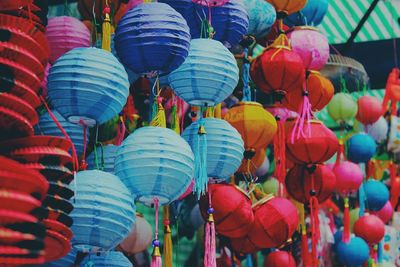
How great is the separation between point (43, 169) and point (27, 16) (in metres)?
0.64

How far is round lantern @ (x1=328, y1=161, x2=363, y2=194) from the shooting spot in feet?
13.1

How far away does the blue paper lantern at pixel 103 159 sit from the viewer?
248 cm

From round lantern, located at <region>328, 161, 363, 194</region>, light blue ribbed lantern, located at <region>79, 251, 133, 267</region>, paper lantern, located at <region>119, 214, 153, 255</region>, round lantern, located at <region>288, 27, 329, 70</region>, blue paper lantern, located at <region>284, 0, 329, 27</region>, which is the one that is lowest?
light blue ribbed lantern, located at <region>79, 251, 133, 267</region>

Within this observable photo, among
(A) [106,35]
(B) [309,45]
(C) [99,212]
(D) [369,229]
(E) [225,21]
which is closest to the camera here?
(C) [99,212]

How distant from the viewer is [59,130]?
7.73ft

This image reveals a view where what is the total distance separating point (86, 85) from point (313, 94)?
153 centimetres

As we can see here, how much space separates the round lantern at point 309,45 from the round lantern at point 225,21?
0.59 metres

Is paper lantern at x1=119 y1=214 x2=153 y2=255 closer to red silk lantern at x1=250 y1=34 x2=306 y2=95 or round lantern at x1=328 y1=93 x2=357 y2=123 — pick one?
red silk lantern at x1=250 y1=34 x2=306 y2=95

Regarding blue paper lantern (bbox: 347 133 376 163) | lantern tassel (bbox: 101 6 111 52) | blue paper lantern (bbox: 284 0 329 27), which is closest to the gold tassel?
lantern tassel (bbox: 101 6 111 52)

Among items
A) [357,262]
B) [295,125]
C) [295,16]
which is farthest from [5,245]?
[357,262]

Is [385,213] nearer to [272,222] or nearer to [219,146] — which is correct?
[272,222]

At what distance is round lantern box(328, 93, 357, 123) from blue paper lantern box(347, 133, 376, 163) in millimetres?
128

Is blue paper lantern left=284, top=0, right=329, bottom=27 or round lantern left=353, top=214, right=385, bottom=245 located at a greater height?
blue paper lantern left=284, top=0, right=329, bottom=27

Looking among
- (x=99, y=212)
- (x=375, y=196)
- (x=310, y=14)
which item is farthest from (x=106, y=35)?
(x=375, y=196)
